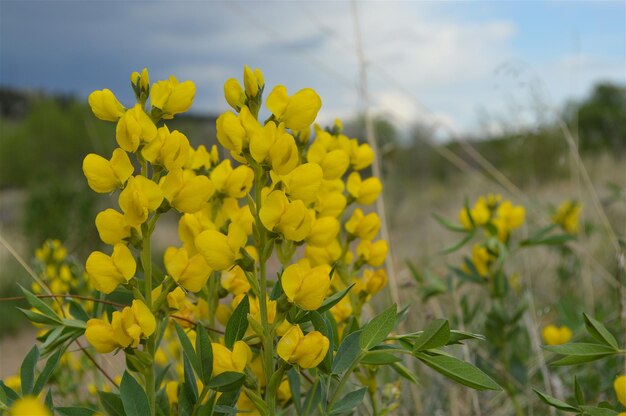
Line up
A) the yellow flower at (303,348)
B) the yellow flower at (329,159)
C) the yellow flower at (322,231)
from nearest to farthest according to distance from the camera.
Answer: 1. the yellow flower at (303,348)
2. the yellow flower at (322,231)
3. the yellow flower at (329,159)

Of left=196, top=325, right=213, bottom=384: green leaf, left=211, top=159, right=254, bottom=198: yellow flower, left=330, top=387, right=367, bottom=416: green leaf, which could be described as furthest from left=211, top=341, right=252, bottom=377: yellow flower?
left=211, top=159, right=254, bottom=198: yellow flower

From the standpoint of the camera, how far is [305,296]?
2.32 feet

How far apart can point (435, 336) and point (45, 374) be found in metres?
0.43

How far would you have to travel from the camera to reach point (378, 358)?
0.77 metres

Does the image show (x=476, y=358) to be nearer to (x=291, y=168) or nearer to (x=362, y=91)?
(x=362, y=91)

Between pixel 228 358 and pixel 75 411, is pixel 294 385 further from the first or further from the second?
pixel 75 411

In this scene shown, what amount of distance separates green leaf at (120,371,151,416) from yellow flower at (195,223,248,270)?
14 cm

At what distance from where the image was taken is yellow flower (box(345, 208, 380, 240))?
3.31 feet

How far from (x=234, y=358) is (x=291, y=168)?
0.67ft

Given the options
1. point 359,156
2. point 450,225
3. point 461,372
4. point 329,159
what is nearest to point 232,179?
point 329,159

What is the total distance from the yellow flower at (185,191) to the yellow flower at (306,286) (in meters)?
0.12

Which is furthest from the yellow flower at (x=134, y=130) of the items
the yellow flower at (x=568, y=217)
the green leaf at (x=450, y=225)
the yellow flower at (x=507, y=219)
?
the yellow flower at (x=568, y=217)

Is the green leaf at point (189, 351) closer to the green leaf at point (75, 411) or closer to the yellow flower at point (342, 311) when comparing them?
the green leaf at point (75, 411)

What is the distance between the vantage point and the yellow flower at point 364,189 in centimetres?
105
